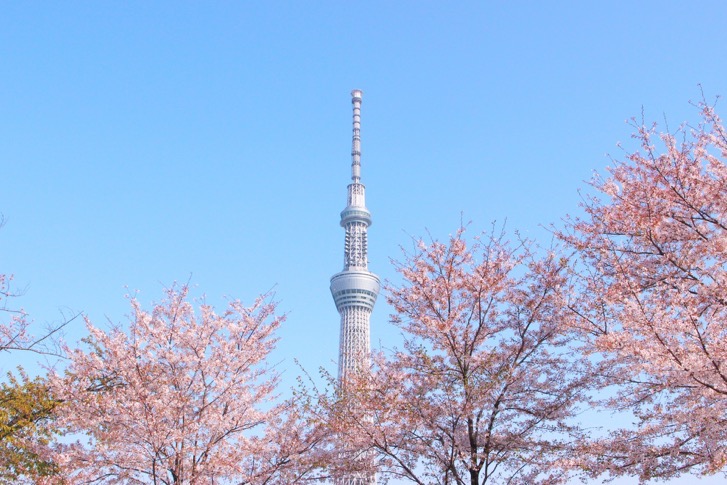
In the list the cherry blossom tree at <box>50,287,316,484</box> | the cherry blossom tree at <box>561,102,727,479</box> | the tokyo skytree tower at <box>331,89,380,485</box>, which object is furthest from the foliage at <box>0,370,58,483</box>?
the tokyo skytree tower at <box>331,89,380,485</box>

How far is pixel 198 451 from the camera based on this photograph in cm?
1348

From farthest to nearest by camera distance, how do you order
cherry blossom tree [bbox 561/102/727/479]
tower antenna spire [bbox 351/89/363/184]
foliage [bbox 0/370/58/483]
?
tower antenna spire [bbox 351/89/363/184], foliage [bbox 0/370/58/483], cherry blossom tree [bbox 561/102/727/479]

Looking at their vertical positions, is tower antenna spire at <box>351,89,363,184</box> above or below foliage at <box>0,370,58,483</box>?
above

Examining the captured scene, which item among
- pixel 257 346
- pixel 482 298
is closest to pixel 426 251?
pixel 482 298

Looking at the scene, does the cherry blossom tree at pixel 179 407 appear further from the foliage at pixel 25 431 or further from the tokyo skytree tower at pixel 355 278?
the tokyo skytree tower at pixel 355 278

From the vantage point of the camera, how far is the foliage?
1672 cm

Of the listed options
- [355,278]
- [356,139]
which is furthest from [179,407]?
[356,139]

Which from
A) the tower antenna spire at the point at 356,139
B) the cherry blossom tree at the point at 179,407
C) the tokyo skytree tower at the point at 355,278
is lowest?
the cherry blossom tree at the point at 179,407

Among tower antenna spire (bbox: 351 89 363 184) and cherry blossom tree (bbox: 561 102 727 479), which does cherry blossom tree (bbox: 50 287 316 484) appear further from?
tower antenna spire (bbox: 351 89 363 184)

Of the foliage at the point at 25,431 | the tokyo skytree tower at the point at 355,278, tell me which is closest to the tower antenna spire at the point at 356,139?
the tokyo skytree tower at the point at 355,278

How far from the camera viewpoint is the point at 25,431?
17562 mm

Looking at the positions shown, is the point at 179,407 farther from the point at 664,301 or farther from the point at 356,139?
the point at 356,139

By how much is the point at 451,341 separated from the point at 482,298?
1194 millimetres

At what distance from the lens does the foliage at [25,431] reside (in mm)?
16719
